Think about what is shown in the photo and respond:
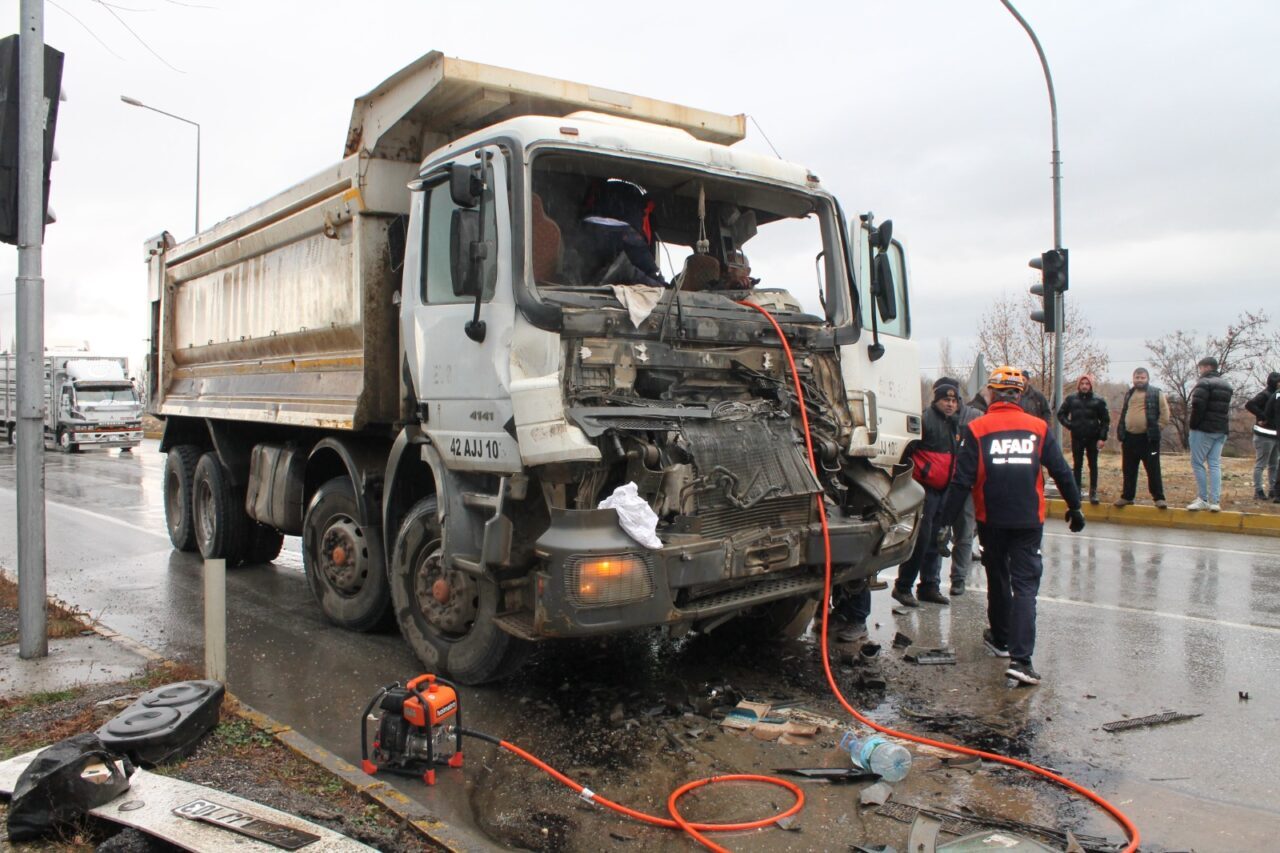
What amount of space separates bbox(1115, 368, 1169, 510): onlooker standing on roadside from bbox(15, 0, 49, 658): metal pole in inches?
436

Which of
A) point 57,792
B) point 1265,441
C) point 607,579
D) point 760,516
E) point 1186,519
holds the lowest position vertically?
point 57,792

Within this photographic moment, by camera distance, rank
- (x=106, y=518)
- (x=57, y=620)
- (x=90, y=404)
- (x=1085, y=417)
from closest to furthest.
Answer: (x=57, y=620), (x=1085, y=417), (x=106, y=518), (x=90, y=404)

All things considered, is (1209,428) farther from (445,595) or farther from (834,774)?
(445,595)

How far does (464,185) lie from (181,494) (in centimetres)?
649

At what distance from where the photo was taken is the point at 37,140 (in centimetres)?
559

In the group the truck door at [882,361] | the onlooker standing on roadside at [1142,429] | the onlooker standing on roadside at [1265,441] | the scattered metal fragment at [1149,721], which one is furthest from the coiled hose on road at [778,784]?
the onlooker standing on roadside at [1265,441]

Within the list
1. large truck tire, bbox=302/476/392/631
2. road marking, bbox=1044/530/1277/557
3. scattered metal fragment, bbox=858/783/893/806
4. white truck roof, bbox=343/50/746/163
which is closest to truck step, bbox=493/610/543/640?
scattered metal fragment, bbox=858/783/893/806

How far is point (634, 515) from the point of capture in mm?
4320

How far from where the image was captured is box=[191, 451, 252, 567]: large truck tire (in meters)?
8.92

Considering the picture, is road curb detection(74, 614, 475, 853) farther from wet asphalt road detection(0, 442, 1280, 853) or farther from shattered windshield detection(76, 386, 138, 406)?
shattered windshield detection(76, 386, 138, 406)

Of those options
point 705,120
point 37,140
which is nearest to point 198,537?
point 37,140

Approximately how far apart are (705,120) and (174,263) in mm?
5927

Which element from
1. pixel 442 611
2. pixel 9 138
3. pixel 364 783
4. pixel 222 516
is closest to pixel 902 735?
pixel 364 783

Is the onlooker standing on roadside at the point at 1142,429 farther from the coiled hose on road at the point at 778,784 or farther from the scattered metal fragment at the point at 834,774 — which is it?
the scattered metal fragment at the point at 834,774
